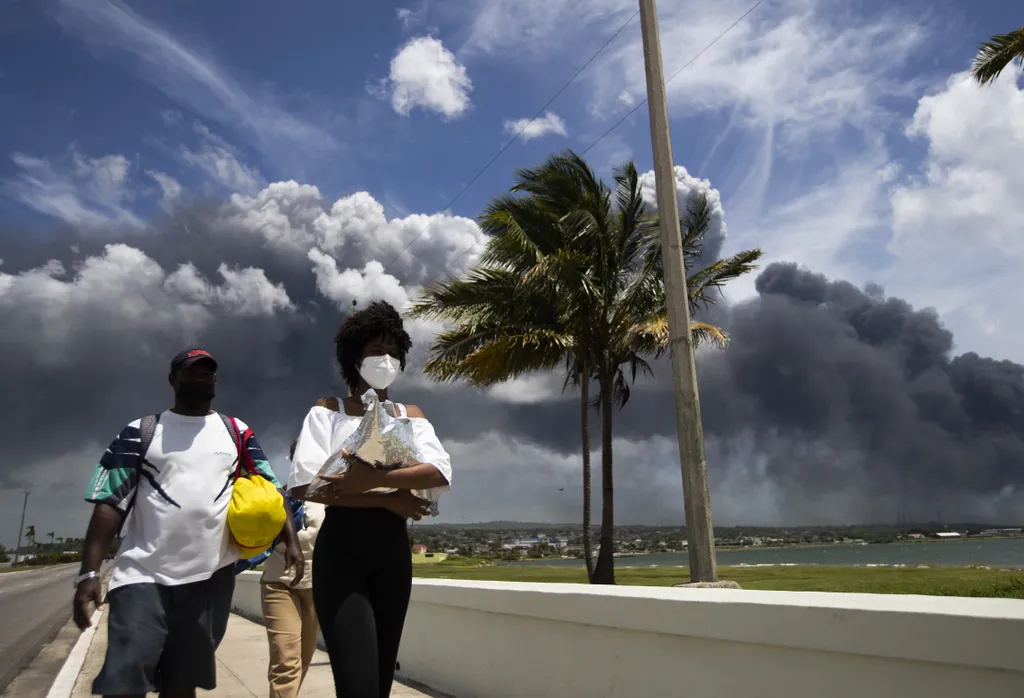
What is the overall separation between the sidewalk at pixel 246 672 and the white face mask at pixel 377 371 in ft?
10.6

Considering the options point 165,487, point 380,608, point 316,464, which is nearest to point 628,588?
point 380,608

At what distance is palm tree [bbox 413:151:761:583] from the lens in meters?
15.6

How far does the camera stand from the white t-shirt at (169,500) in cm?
283

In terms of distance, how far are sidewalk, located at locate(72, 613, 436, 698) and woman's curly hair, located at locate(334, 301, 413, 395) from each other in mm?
3116

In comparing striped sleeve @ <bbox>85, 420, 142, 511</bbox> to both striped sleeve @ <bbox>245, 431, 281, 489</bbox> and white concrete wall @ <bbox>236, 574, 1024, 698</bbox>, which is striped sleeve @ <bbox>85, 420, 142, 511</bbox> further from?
white concrete wall @ <bbox>236, 574, 1024, 698</bbox>

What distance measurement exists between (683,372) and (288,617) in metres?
4.02

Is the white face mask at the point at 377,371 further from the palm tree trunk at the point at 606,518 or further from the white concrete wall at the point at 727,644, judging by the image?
the palm tree trunk at the point at 606,518

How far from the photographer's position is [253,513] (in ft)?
9.92

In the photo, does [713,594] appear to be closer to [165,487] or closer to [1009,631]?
[1009,631]

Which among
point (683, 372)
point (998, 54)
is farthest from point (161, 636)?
point (998, 54)

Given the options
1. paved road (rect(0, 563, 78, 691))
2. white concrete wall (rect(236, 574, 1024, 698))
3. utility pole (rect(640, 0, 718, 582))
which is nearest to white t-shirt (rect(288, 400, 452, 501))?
white concrete wall (rect(236, 574, 1024, 698))

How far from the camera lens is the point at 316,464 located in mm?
2734

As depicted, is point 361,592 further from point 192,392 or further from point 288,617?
point 288,617

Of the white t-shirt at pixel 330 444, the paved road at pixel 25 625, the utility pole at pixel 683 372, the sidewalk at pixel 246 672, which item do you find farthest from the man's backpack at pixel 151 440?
the paved road at pixel 25 625
